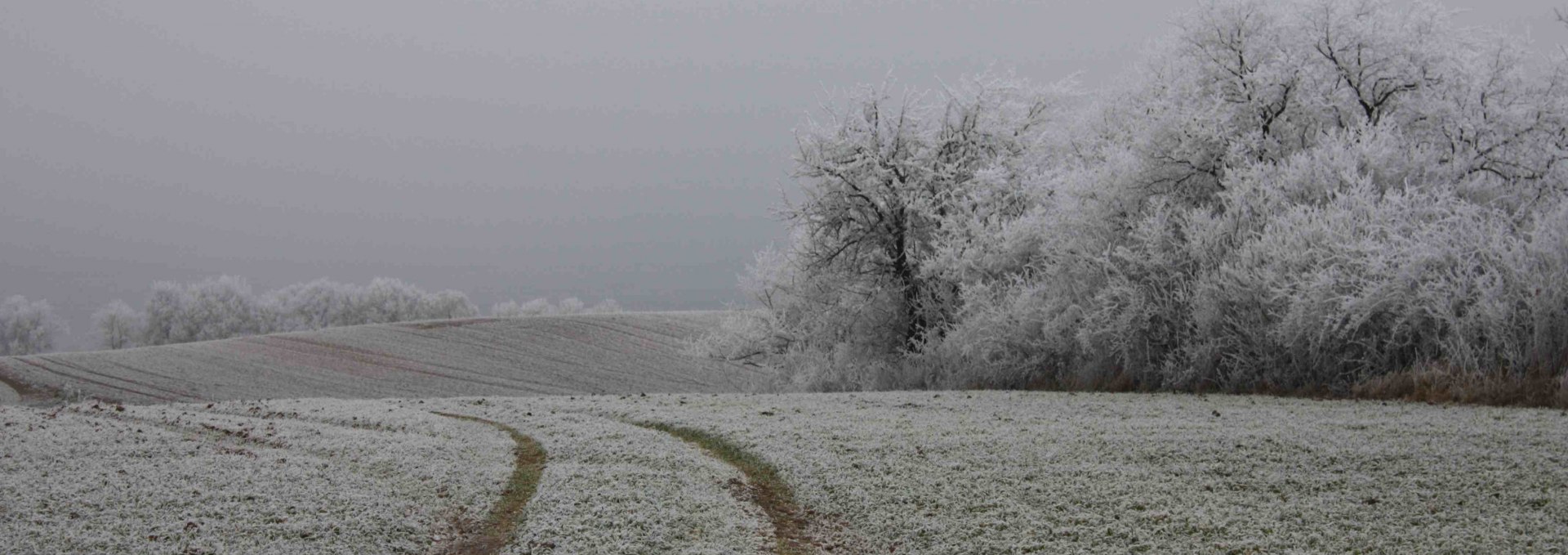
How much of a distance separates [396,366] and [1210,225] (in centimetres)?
3624

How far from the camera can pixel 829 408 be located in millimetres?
18266

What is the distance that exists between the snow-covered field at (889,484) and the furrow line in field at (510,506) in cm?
21

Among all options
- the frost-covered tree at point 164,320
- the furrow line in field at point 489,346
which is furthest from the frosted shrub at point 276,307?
the furrow line in field at point 489,346

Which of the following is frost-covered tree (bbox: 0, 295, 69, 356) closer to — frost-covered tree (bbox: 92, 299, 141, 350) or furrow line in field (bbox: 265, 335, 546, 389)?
frost-covered tree (bbox: 92, 299, 141, 350)

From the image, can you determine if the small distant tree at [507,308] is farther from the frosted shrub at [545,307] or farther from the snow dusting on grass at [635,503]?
the snow dusting on grass at [635,503]

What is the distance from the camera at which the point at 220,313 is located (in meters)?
85.8

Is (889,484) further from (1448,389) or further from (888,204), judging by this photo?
(888,204)

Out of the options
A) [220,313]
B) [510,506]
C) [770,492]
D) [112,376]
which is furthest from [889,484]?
[220,313]

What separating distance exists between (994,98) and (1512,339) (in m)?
18.7

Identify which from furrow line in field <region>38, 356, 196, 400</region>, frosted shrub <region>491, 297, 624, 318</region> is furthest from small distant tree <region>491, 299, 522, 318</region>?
furrow line in field <region>38, 356, 196, 400</region>

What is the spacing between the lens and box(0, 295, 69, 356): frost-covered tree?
279 feet

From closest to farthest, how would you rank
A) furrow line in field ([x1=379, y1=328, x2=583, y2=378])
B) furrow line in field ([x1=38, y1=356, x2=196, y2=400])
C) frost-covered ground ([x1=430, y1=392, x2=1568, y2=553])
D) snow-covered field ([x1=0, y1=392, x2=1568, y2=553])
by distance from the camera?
frost-covered ground ([x1=430, y1=392, x2=1568, y2=553]) → snow-covered field ([x1=0, y1=392, x2=1568, y2=553]) → furrow line in field ([x1=38, y1=356, x2=196, y2=400]) → furrow line in field ([x1=379, y1=328, x2=583, y2=378])

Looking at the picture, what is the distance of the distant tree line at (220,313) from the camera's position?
84.8 metres

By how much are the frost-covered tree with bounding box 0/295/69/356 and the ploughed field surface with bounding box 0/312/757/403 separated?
45.6m
